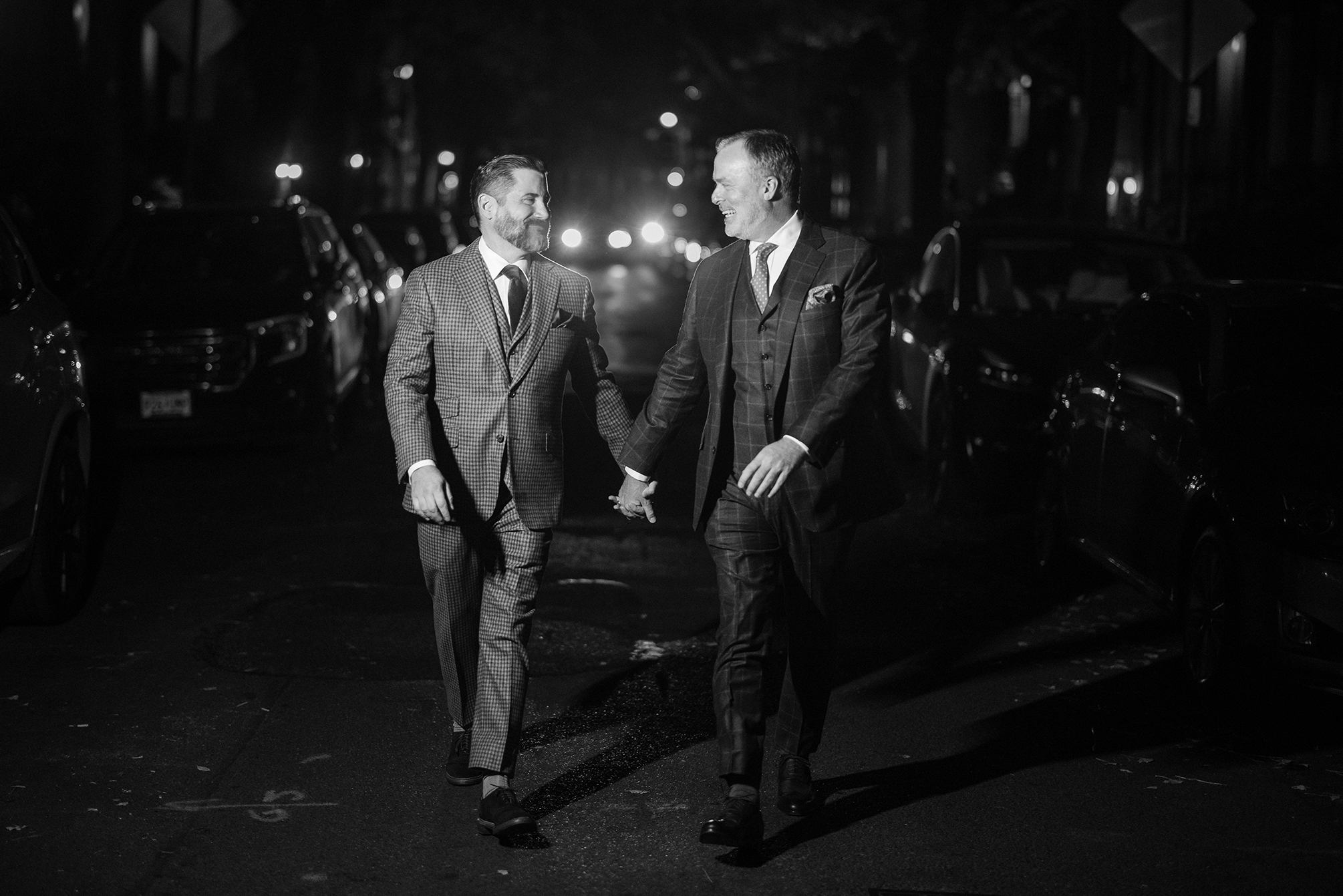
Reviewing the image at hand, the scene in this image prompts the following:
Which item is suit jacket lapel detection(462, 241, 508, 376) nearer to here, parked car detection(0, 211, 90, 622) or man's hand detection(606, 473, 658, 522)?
man's hand detection(606, 473, 658, 522)

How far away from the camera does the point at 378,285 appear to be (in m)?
17.4

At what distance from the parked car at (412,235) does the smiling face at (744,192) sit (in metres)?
17.0

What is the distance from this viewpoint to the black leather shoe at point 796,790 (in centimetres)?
554

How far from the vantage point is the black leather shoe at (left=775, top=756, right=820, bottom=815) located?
554 centimetres


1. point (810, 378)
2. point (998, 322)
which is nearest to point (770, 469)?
point (810, 378)

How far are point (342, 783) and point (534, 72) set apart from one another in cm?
5287

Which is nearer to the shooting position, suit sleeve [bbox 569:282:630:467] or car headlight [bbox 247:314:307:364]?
suit sleeve [bbox 569:282:630:467]

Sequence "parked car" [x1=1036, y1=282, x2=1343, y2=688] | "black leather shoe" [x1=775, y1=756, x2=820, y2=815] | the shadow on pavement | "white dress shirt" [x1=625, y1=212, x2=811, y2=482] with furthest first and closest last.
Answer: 1. "parked car" [x1=1036, y1=282, x2=1343, y2=688]
2. the shadow on pavement
3. "black leather shoe" [x1=775, y1=756, x2=820, y2=815]
4. "white dress shirt" [x1=625, y1=212, x2=811, y2=482]

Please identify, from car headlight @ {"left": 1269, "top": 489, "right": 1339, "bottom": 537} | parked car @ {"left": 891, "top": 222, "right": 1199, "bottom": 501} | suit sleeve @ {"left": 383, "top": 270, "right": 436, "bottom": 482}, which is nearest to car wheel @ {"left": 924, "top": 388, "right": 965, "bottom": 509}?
parked car @ {"left": 891, "top": 222, "right": 1199, "bottom": 501}

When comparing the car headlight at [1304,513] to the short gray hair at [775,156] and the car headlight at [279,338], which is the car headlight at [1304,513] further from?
the car headlight at [279,338]

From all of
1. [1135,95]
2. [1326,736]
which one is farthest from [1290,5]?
[1326,736]

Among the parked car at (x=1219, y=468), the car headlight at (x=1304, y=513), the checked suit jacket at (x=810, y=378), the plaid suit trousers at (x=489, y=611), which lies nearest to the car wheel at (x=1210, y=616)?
the parked car at (x=1219, y=468)

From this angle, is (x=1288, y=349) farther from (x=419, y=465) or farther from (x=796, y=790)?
(x=419, y=465)

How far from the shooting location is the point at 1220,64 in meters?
30.1
